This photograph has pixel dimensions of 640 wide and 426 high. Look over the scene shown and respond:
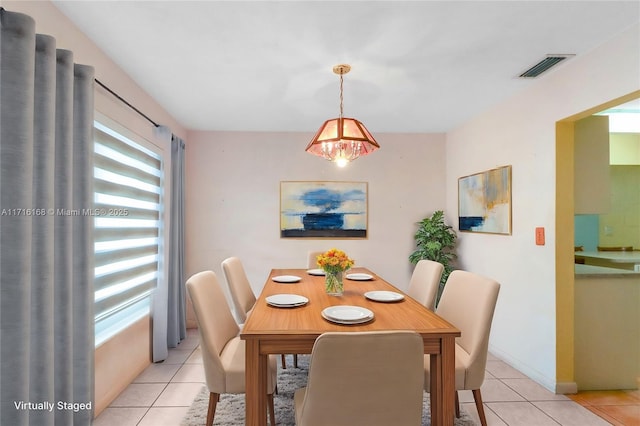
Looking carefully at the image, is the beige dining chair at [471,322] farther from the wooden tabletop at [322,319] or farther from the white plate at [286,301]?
the white plate at [286,301]

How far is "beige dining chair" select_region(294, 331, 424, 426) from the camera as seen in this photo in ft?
3.99

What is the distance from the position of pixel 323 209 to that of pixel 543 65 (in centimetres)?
271

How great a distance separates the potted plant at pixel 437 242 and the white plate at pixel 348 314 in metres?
2.49

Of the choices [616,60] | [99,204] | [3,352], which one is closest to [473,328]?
[616,60]

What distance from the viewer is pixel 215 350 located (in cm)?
182

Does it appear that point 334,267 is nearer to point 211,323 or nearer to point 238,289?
point 211,323

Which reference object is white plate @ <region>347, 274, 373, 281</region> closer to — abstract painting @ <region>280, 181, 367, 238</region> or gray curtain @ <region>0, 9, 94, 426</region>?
abstract painting @ <region>280, 181, 367, 238</region>

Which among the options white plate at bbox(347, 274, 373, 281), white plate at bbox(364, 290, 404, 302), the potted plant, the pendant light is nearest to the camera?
white plate at bbox(364, 290, 404, 302)

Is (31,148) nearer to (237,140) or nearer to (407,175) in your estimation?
(237,140)

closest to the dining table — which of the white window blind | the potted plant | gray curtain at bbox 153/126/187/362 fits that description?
the white window blind

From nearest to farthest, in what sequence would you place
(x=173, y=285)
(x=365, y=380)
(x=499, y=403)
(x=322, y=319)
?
(x=365, y=380) → (x=322, y=319) → (x=499, y=403) → (x=173, y=285)

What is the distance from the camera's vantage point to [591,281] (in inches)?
107

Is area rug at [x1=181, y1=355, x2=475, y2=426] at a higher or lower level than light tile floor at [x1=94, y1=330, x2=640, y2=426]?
higher

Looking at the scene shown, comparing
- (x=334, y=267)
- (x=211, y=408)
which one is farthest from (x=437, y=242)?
(x=211, y=408)
